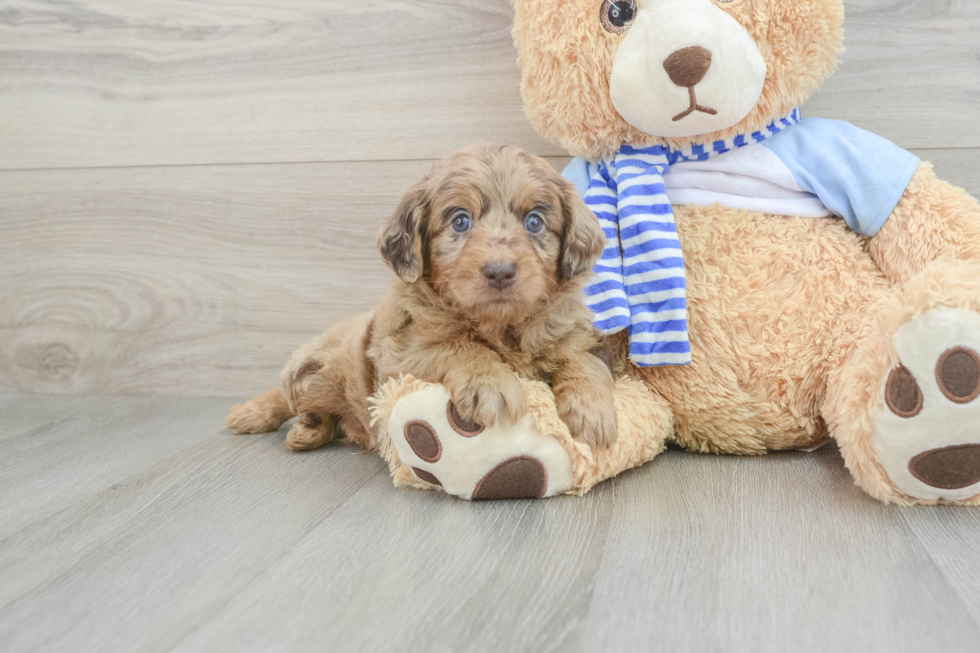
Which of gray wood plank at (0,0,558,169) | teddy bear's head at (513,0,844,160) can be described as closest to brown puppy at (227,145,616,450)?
teddy bear's head at (513,0,844,160)

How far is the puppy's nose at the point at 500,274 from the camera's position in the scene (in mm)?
1345

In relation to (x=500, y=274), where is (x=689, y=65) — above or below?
above

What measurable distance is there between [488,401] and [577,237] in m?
0.40

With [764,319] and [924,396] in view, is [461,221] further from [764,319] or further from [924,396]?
[924,396]

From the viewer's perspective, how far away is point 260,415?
2158 millimetres

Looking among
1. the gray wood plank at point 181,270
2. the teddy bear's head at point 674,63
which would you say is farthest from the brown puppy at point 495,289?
the gray wood plank at point 181,270

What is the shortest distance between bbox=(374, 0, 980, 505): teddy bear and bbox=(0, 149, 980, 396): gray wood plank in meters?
0.86

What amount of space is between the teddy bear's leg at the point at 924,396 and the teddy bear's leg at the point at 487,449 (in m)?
0.49

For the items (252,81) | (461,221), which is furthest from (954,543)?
(252,81)

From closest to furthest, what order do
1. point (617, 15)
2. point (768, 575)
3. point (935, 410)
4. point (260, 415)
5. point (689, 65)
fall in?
point (768, 575)
point (935, 410)
point (689, 65)
point (617, 15)
point (260, 415)

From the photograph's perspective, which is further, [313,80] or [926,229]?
[313,80]

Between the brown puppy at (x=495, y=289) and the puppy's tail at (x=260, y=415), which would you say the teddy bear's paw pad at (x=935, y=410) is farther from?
the puppy's tail at (x=260, y=415)

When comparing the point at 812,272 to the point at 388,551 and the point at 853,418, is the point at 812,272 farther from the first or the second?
the point at 388,551

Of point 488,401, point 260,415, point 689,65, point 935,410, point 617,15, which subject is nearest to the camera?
point 935,410
